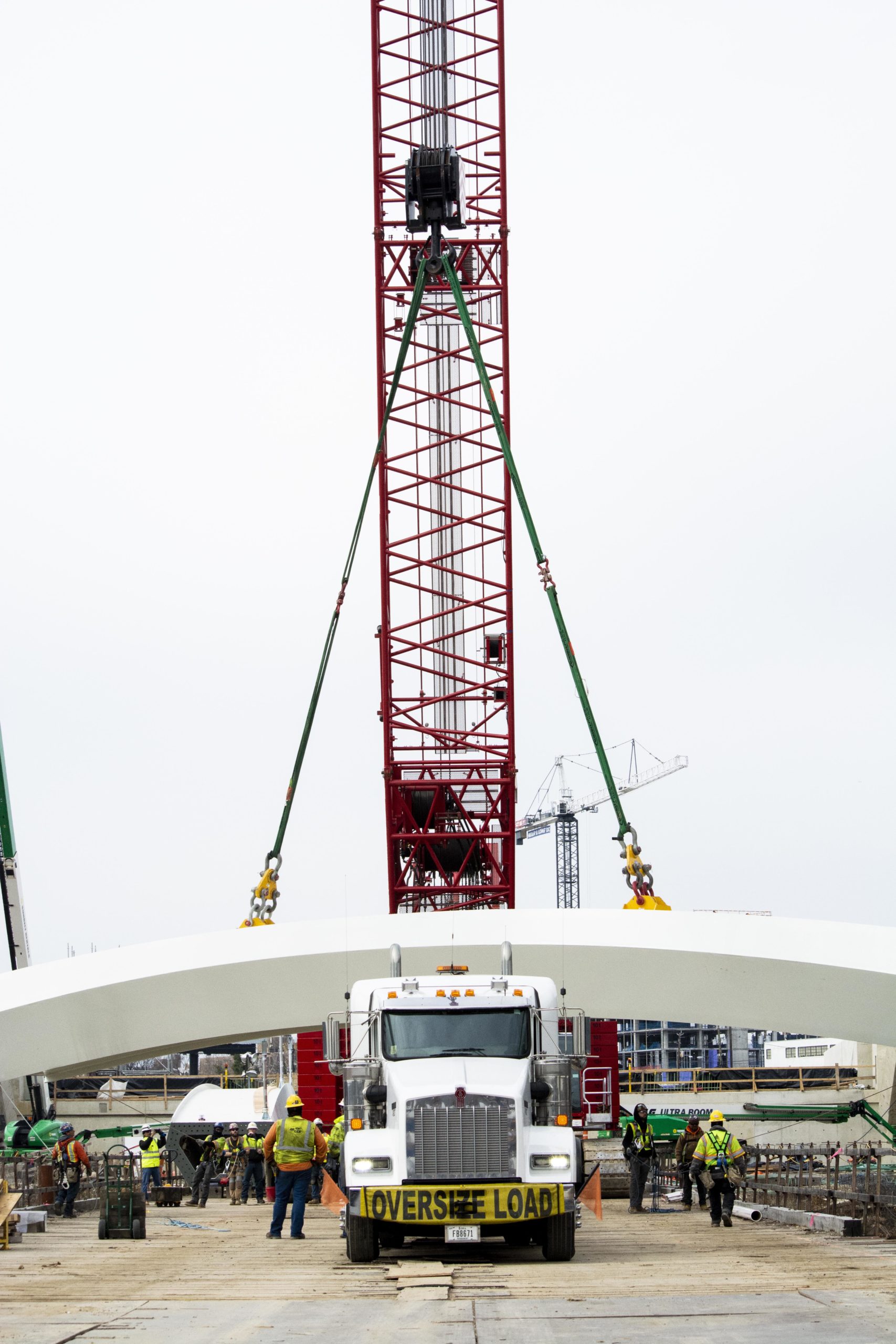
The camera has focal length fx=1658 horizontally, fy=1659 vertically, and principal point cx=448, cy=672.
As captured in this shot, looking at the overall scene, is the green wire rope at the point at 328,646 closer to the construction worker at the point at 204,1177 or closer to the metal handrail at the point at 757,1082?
the construction worker at the point at 204,1177

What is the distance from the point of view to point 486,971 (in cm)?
3525

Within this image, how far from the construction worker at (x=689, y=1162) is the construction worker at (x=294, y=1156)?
10.2 meters

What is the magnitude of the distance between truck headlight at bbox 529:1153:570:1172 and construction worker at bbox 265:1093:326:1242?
3.76m

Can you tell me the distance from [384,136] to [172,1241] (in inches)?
1397

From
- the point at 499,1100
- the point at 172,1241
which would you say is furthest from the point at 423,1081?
the point at 172,1241

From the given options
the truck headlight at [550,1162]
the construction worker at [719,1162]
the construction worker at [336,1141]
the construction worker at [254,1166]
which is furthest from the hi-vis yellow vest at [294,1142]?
the construction worker at [254,1166]

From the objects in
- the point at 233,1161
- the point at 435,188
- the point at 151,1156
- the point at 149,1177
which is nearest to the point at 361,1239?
the point at 151,1156

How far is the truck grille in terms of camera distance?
51.8ft

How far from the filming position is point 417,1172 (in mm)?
15812

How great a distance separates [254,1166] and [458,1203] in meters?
17.5

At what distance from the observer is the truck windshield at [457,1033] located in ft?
54.5

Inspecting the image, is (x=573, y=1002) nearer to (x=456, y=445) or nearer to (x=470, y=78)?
(x=456, y=445)

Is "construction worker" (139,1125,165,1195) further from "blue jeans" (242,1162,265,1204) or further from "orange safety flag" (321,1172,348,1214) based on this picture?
"orange safety flag" (321,1172,348,1214)

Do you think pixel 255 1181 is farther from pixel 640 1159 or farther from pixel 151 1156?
pixel 640 1159
